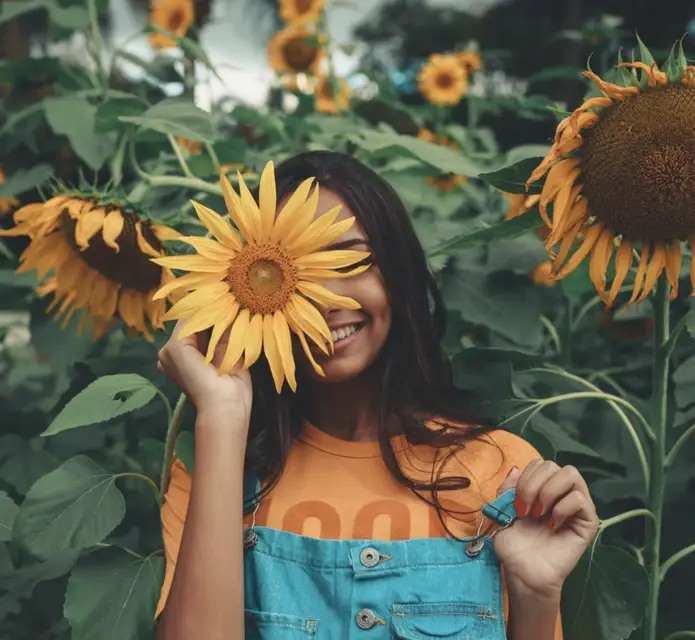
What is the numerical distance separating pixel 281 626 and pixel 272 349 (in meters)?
0.33

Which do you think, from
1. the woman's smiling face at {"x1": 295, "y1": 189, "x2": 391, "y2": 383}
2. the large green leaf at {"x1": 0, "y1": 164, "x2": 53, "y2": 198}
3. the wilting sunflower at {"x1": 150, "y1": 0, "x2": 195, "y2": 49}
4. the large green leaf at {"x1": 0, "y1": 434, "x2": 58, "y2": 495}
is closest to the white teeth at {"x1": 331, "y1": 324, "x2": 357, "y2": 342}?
the woman's smiling face at {"x1": 295, "y1": 189, "x2": 391, "y2": 383}

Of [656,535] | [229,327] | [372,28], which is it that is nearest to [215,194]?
[229,327]

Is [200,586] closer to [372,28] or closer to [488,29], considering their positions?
[488,29]

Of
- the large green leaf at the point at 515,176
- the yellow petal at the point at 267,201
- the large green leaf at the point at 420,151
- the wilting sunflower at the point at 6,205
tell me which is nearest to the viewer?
the yellow petal at the point at 267,201

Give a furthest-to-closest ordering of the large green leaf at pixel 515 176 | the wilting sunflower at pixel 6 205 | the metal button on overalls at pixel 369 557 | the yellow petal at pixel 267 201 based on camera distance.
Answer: the wilting sunflower at pixel 6 205 < the large green leaf at pixel 515 176 < the metal button on overalls at pixel 369 557 < the yellow petal at pixel 267 201

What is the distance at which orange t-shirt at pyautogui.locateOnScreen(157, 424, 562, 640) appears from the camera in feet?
3.91

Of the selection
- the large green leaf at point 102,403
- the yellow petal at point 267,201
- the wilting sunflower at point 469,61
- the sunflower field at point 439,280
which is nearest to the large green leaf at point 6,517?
the sunflower field at point 439,280

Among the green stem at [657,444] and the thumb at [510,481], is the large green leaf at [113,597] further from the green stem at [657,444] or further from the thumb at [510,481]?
the green stem at [657,444]

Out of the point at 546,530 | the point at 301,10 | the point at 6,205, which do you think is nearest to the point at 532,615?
the point at 546,530

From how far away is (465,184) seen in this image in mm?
2240

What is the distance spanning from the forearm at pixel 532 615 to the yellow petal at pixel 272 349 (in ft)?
1.14

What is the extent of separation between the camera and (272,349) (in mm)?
1062

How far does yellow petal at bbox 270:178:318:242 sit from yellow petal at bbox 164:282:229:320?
9 cm

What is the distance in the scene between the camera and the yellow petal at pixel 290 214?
1.05 meters
